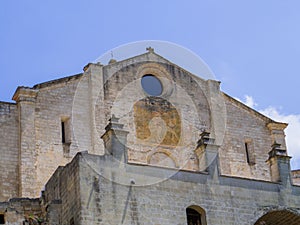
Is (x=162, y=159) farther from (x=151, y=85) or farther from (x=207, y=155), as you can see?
(x=207, y=155)

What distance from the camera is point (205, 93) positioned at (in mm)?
39844

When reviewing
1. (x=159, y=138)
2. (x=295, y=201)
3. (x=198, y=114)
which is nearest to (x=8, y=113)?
(x=159, y=138)

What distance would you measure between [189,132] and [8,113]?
332 inches

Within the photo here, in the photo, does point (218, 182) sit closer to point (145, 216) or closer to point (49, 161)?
point (145, 216)

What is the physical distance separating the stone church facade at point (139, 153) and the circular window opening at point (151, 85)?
0.06m

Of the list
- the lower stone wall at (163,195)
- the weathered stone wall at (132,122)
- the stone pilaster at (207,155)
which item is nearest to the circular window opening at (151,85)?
the weathered stone wall at (132,122)

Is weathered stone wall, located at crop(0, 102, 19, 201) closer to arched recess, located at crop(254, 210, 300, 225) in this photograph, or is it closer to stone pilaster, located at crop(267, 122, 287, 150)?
arched recess, located at crop(254, 210, 300, 225)

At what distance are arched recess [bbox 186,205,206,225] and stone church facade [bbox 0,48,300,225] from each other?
39 millimetres

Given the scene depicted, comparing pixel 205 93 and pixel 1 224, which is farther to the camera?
pixel 205 93

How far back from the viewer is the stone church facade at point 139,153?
29547 millimetres

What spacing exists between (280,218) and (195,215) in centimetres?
396

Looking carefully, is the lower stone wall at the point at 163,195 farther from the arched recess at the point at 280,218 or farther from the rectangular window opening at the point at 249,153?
the rectangular window opening at the point at 249,153

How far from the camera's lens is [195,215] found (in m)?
30.8

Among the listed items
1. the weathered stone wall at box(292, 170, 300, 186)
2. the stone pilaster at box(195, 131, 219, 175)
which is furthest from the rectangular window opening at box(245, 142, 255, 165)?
the stone pilaster at box(195, 131, 219, 175)
